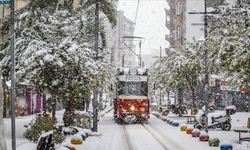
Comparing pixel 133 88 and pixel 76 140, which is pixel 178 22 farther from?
pixel 76 140

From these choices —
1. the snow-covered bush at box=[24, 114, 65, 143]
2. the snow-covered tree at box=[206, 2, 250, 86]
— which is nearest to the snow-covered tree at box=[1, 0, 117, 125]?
the snow-covered bush at box=[24, 114, 65, 143]

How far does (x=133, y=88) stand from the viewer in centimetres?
3741

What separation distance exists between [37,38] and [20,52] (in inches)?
42.6

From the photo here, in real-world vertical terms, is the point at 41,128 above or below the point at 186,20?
below

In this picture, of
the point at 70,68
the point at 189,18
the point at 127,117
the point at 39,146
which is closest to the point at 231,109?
the point at 127,117

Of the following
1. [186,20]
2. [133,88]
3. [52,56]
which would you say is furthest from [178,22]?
[52,56]

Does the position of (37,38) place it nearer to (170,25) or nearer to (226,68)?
(226,68)

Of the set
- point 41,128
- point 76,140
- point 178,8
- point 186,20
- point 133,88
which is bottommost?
point 76,140

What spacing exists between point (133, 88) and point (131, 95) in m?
0.50

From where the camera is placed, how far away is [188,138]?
85.3 feet

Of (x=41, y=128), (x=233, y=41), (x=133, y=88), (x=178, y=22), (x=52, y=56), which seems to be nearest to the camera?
(x=233, y=41)

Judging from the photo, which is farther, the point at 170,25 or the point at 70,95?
the point at 170,25

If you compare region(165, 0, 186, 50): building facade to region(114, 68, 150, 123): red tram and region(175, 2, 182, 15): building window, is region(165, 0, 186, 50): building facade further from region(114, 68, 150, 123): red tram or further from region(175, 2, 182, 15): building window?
region(114, 68, 150, 123): red tram

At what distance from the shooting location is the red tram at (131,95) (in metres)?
37.0
